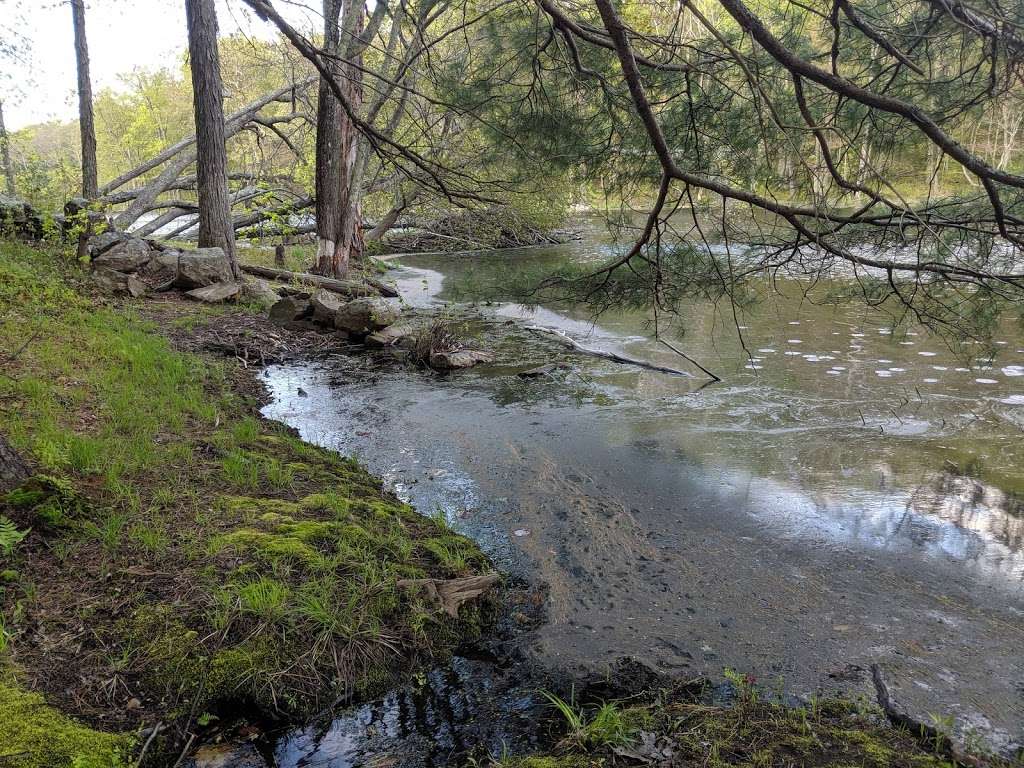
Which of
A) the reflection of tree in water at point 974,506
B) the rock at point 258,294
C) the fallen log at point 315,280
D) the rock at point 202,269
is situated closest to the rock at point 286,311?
the rock at point 258,294

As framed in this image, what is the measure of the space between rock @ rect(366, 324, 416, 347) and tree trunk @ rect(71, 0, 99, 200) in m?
7.36

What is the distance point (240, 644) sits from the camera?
275 cm

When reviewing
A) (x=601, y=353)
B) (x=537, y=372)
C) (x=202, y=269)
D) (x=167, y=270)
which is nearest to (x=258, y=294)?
(x=202, y=269)

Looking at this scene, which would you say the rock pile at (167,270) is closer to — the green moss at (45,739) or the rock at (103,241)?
the rock at (103,241)

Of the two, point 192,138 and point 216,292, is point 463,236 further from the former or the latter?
point 216,292

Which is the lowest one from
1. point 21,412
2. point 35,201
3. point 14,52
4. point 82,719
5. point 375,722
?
point 375,722

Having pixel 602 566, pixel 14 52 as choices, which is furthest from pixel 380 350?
pixel 14 52

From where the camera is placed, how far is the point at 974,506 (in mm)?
4766

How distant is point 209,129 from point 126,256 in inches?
92.0

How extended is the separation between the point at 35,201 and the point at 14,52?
8204 millimetres

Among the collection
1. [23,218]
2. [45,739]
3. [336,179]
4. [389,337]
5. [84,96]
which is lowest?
[45,739]

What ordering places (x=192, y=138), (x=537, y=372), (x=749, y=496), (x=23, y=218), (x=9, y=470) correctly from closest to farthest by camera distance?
(x=9, y=470)
(x=749, y=496)
(x=537, y=372)
(x=23, y=218)
(x=192, y=138)

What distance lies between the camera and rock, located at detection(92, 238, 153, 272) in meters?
9.91

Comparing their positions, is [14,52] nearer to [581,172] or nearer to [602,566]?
[581,172]
